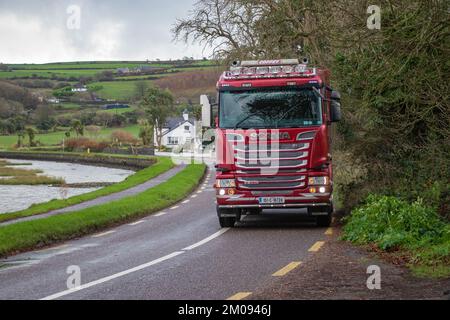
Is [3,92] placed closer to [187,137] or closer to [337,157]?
[187,137]

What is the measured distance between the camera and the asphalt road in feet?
29.8

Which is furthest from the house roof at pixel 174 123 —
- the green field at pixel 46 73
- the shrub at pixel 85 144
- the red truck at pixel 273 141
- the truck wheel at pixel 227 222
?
the red truck at pixel 273 141

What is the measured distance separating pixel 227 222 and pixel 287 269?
20.4 ft

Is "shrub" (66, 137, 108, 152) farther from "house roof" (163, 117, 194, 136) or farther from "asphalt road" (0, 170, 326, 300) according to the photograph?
"asphalt road" (0, 170, 326, 300)

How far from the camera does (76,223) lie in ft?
56.1

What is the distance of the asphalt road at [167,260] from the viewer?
907 cm

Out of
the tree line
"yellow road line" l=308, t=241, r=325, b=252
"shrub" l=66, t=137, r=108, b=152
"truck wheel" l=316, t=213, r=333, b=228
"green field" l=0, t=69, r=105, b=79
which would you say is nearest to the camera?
the tree line

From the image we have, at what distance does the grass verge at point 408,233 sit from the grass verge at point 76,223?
6182 mm

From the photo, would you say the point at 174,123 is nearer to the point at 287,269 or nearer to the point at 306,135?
the point at 306,135

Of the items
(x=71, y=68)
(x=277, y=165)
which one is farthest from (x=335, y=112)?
(x=71, y=68)

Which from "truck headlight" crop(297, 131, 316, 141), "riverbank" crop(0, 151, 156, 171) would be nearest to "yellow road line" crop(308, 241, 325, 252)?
"truck headlight" crop(297, 131, 316, 141)

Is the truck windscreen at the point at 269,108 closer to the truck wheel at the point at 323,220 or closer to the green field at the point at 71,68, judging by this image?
the truck wheel at the point at 323,220

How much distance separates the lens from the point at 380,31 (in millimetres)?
11781

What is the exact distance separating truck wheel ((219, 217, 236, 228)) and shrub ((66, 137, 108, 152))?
98.8 metres
